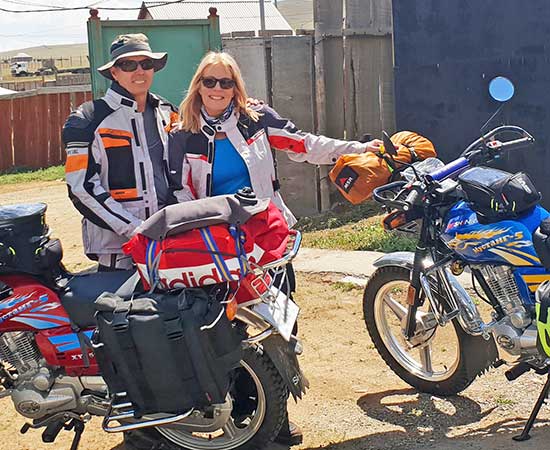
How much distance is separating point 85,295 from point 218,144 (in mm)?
976

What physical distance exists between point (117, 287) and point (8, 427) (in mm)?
1247

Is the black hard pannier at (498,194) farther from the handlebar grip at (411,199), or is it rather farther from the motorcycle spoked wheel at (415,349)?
the motorcycle spoked wheel at (415,349)

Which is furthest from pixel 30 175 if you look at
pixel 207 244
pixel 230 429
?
pixel 207 244

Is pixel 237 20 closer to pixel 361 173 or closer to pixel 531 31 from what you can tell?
pixel 531 31

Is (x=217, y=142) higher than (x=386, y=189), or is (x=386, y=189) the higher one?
(x=217, y=142)

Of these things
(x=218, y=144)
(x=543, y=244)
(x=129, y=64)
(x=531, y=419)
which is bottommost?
(x=531, y=419)

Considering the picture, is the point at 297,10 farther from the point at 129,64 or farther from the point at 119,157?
the point at 119,157

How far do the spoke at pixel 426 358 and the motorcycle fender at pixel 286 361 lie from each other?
1.01 metres

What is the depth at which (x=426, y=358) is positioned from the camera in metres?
4.53

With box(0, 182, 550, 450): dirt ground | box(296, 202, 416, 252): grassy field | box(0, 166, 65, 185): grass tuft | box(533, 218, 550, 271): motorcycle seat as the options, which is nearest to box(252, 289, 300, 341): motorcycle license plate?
box(0, 182, 550, 450): dirt ground

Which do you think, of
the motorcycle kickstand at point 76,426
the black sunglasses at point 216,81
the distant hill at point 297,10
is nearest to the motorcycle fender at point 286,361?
the motorcycle kickstand at point 76,426

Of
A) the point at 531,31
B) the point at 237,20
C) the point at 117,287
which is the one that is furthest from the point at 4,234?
the point at 237,20

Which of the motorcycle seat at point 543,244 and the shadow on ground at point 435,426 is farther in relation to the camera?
the shadow on ground at point 435,426

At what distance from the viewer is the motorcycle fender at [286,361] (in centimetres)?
368
